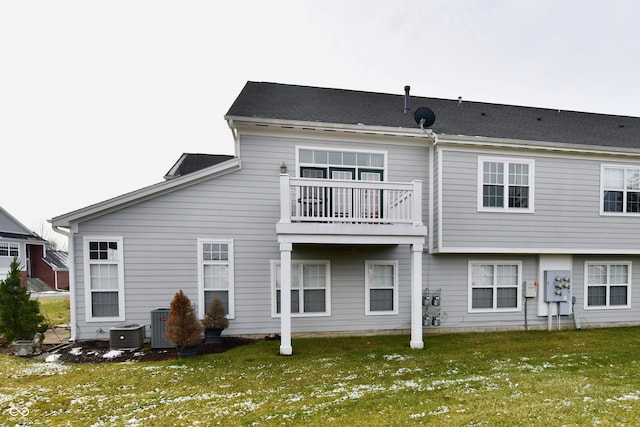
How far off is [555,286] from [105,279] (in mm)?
11778

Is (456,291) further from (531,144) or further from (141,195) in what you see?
(141,195)

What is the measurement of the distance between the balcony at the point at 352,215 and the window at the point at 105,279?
13.2 feet

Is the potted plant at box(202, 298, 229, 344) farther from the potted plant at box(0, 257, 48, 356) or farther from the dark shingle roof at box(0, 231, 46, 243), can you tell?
the dark shingle roof at box(0, 231, 46, 243)

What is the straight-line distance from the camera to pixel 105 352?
6.50m

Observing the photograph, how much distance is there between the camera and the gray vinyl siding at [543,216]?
8.10 metres

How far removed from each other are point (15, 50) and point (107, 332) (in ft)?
33.5

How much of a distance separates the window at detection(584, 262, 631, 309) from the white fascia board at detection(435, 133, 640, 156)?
10.8ft

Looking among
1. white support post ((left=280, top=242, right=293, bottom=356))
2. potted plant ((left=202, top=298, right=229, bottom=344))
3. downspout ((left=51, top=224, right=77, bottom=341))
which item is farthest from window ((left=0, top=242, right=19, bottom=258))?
white support post ((left=280, top=242, right=293, bottom=356))

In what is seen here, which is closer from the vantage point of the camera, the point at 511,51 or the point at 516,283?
the point at 516,283

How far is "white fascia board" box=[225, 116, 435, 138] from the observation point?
286 inches

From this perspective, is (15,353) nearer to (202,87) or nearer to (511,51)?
(202,87)

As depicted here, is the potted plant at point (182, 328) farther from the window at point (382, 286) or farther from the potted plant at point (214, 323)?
the window at point (382, 286)

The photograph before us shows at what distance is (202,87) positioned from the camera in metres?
16.2

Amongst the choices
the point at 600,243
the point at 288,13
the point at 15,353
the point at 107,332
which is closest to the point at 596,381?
the point at 600,243
